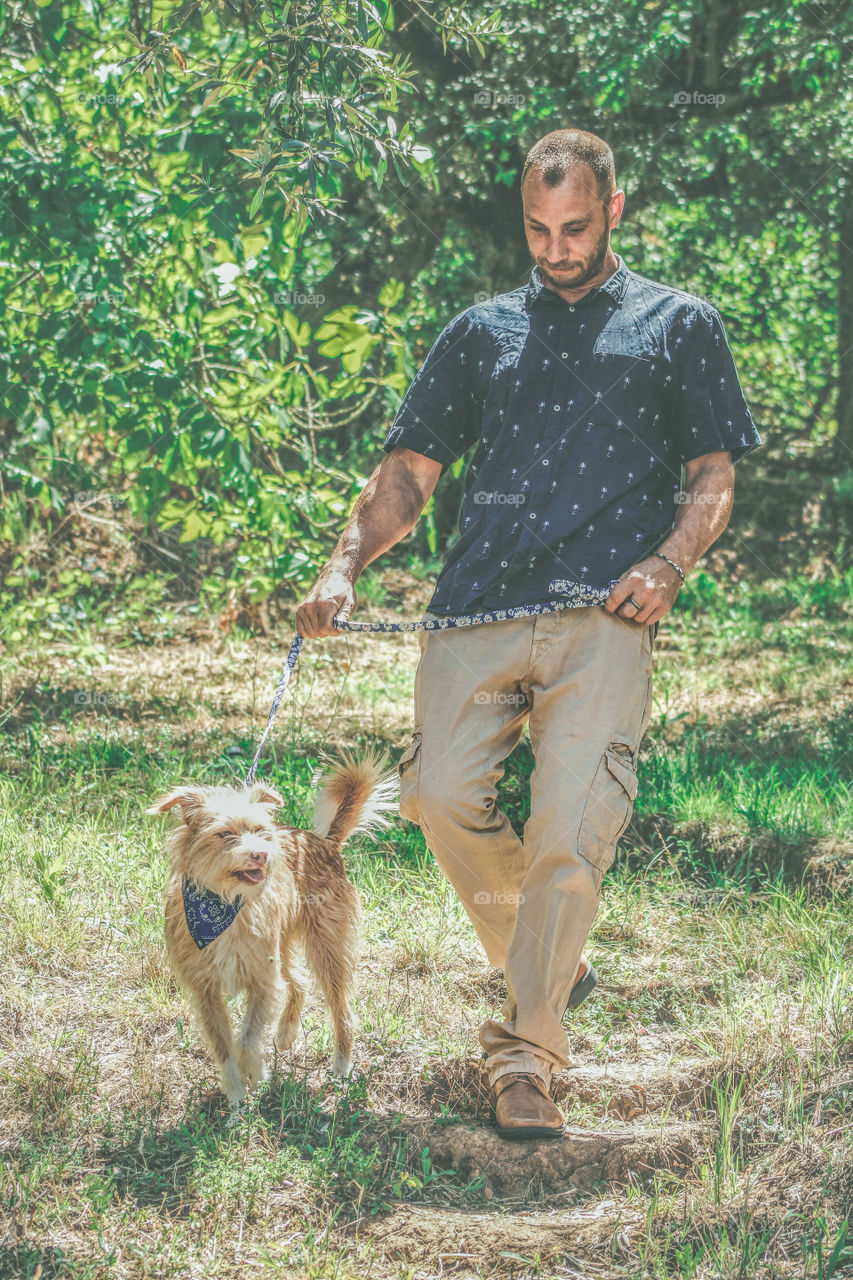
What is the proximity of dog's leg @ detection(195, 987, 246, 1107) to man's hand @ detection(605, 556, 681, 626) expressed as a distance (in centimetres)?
143

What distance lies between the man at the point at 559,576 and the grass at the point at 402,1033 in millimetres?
386

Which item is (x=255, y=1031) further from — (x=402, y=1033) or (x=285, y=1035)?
(x=402, y=1033)

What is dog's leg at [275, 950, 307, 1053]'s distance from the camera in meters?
3.55

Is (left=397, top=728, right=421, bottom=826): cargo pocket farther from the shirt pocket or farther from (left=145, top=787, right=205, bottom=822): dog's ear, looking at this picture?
the shirt pocket

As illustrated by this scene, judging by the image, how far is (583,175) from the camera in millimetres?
3154

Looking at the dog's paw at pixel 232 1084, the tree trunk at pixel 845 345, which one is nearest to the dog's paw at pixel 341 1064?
the dog's paw at pixel 232 1084

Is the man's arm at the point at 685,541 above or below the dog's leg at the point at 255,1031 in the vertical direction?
above

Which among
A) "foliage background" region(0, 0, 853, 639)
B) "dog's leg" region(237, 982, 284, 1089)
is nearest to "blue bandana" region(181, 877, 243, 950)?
"dog's leg" region(237, 982, 284, 1089)

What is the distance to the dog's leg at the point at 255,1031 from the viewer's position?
322 centimetres

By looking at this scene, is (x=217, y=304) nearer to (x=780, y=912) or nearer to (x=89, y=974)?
(x=89, y=974)

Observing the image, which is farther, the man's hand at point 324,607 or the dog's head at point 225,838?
the man's hand at point 324,607

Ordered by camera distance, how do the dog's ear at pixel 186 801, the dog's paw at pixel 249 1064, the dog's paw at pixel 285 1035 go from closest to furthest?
1. the dog's ear at pixel 186 801
2. the dog's paw at pixel 249 1064
3. the dog's paw at pixel 285 1035

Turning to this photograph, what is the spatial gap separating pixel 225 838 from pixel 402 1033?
3.17 feet

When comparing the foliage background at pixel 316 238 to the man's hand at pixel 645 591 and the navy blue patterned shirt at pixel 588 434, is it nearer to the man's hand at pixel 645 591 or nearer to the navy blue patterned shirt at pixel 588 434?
the navy blue patterned shirt at pixel 588 434
